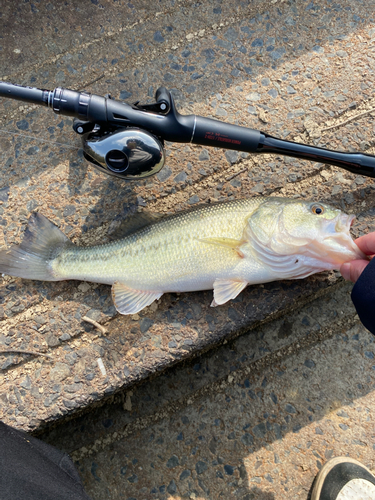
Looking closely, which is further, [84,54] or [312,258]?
[84,54]

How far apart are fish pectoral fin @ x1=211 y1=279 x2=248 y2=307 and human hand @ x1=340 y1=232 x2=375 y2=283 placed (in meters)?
0.56

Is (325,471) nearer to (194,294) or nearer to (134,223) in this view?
(194,294)

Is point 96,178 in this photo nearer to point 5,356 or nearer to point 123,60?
point 123,60

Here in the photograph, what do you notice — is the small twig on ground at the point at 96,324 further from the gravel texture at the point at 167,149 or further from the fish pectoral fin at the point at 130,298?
the fish pectoral fin at the point at 130,298

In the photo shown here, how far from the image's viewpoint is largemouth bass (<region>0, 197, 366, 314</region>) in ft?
6.89

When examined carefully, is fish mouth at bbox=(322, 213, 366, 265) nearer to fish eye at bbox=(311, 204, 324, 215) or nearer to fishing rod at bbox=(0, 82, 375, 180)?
fish eye at bbox=(311, 204, 324, 215)

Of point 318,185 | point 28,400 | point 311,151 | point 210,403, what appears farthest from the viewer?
point 210,403

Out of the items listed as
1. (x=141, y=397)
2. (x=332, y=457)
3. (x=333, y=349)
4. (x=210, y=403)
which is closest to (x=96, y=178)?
(x=141, y=397)

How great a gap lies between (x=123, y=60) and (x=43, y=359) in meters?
2.21

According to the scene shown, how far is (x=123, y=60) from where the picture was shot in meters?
2.79

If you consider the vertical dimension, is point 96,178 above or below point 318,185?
below

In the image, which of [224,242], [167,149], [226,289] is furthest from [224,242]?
[167,149]

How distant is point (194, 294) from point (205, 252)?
0.36 meters

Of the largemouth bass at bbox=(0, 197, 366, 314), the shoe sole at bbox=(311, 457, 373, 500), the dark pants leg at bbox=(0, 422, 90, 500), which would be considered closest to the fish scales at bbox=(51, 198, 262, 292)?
the largemouth bass at bbox=(0, 197, 366, 314)
